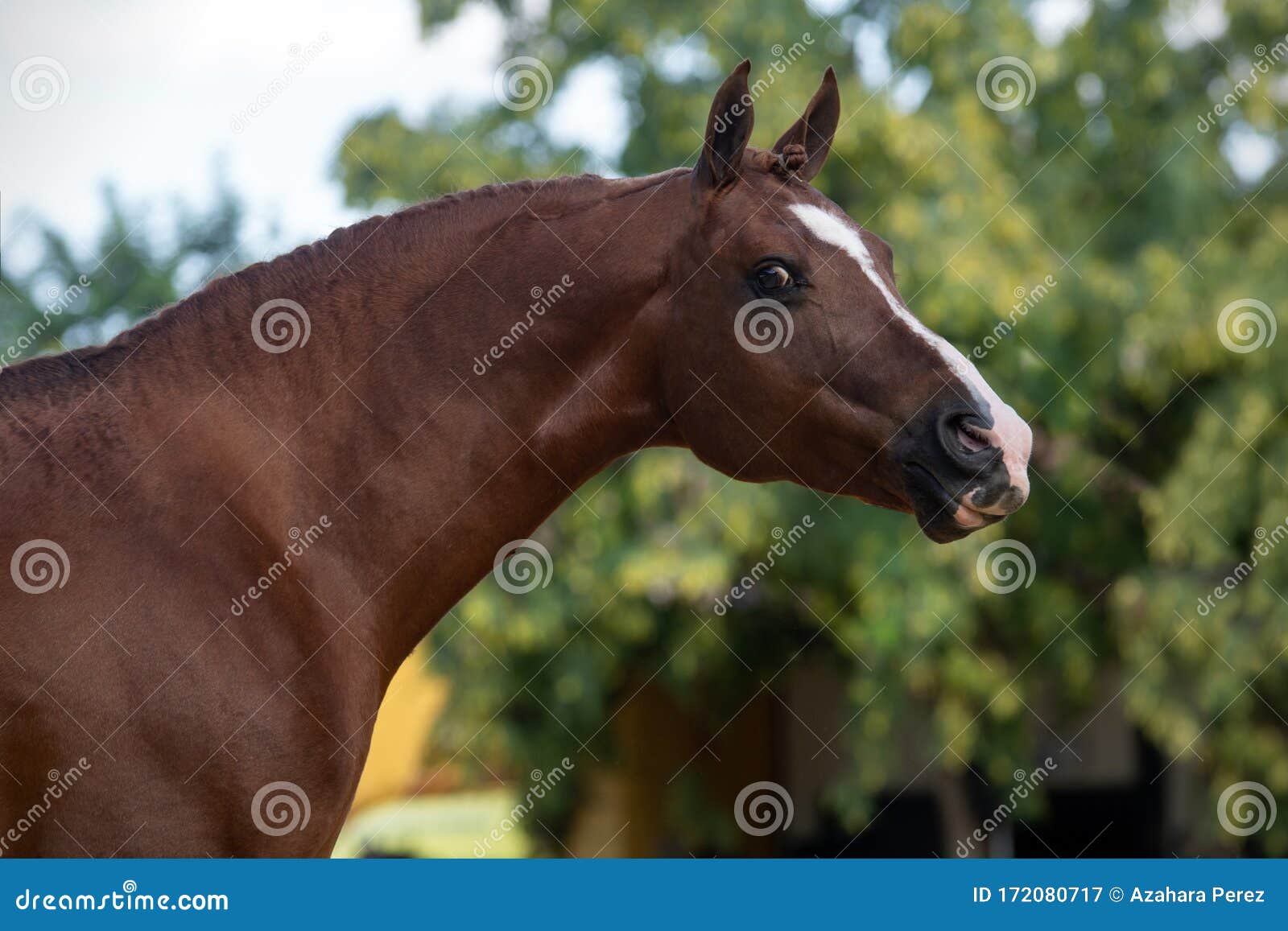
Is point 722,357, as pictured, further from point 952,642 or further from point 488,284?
point 952,642

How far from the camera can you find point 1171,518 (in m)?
10.4

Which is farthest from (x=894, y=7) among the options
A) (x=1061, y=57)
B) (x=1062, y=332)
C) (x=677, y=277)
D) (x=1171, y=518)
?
(x=677, y=277)

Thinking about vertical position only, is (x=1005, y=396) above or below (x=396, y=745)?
above

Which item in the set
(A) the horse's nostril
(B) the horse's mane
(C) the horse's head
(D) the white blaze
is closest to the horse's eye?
(C) the horse's head

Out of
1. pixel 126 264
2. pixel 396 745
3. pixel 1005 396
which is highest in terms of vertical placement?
pixel 1005 396

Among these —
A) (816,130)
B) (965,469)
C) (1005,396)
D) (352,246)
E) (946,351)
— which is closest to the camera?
(965,469)

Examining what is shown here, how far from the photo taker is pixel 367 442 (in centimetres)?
316

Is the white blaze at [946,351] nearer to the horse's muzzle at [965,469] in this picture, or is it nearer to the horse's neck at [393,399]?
the horse's muzzle at [965,469]

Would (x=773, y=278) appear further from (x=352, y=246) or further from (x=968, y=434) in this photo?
(x=352, y=246)

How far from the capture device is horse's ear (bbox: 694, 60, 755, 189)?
134 inches

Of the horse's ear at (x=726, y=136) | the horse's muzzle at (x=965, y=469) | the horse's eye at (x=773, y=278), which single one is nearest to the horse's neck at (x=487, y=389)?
the horse's ear at (x=726, y=136)

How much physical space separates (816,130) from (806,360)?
0.97 metres

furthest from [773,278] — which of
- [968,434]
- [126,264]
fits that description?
[126,264]

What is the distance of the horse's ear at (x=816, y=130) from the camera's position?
3730 mm
